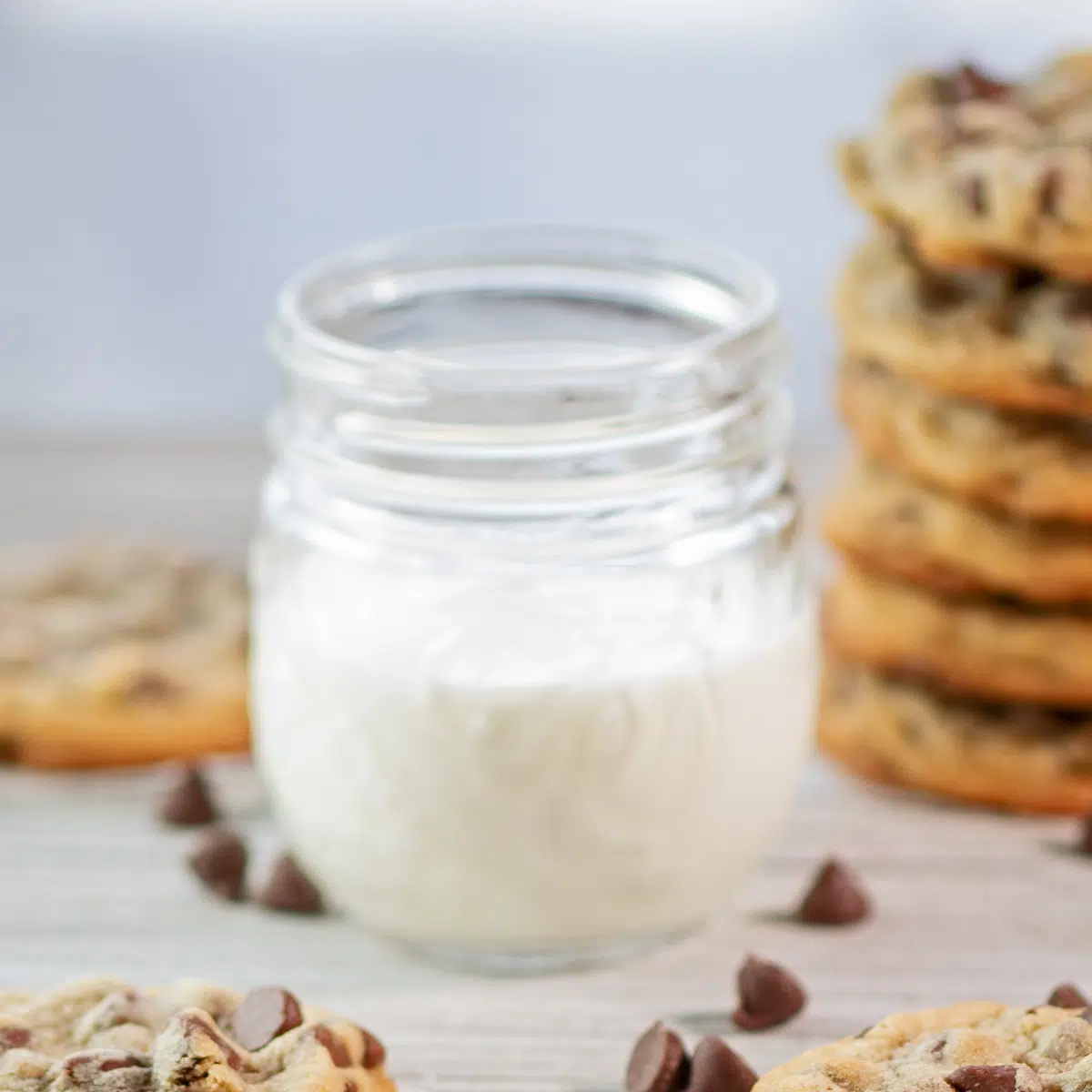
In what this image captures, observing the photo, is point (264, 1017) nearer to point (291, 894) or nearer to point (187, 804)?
point (291, 894)

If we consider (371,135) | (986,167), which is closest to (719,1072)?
(986,167)

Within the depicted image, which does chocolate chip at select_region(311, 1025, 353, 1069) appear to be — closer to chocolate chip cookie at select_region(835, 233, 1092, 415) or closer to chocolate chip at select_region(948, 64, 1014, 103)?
chocolate chip cookie at select_region(835, 233, 1092, 415)

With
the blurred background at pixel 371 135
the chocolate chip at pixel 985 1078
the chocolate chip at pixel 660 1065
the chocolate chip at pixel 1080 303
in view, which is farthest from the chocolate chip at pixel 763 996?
the blurred background at pixel 371 135

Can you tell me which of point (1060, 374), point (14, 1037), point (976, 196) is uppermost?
point (976, 196)

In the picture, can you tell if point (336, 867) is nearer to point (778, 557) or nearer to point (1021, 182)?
point (778, 557)

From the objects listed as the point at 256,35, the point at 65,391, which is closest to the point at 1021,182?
the point at 256,35

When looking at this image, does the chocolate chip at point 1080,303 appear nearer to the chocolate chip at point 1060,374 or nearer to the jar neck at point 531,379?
the chocolate chip at point 1060,374
